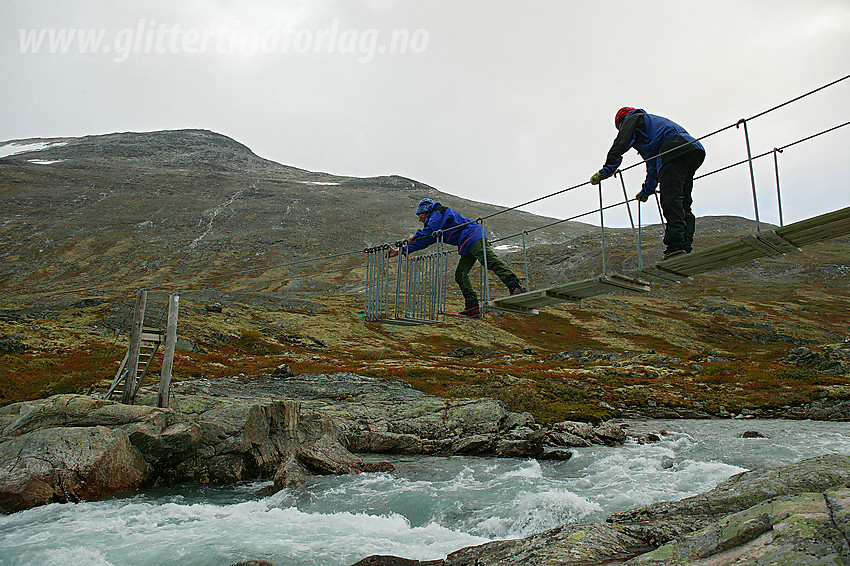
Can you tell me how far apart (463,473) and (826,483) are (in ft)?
39.6

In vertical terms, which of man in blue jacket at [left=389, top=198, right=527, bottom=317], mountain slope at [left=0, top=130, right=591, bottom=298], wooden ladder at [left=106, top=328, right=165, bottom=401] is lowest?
wooden ladder at [left=106, top=328, right=165, bottom=401]

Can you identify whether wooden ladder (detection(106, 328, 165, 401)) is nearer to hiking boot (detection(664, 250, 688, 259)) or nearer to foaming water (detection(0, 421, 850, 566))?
foaming water (detection(0, 421, 850, 566))

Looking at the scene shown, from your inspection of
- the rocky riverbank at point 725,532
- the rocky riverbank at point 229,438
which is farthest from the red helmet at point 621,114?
the rocky riverbank at point 229,438

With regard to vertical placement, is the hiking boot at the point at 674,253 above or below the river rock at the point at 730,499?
above

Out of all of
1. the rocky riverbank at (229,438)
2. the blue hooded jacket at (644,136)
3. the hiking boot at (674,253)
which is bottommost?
the rocky riverbank at (229,438)

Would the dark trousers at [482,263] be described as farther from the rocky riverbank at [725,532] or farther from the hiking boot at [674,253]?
the rocky riverbank at [725,532]

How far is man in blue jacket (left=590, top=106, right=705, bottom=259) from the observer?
10.6 metres

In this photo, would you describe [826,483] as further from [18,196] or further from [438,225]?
[18,196]

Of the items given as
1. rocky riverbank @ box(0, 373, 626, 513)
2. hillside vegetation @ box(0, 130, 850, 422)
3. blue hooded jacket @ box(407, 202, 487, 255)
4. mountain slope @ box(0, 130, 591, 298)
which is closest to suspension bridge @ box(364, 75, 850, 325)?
blue hooded jacket @ box(407, 202, 487, 255)

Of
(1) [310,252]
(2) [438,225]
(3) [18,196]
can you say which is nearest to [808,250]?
(1) [310,252]

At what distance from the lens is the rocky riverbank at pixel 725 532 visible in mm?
5402

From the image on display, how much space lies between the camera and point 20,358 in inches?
1294

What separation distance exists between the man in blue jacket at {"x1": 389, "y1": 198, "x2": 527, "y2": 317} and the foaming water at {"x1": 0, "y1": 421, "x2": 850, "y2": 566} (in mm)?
6378

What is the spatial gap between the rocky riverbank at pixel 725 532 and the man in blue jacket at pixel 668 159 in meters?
4.96
